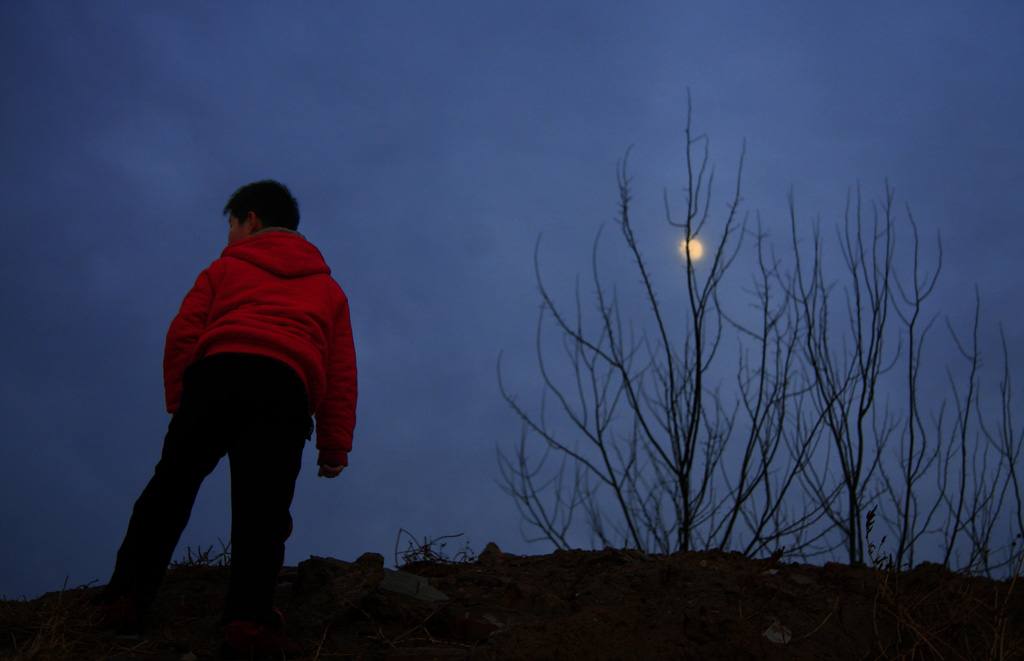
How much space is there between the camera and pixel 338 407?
94.4 inches

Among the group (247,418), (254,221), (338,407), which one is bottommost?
(247,418)

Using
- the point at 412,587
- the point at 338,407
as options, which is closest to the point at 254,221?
the point at 338,407

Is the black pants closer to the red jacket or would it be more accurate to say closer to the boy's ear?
the red jacket

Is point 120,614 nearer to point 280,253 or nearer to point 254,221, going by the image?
point 280,253

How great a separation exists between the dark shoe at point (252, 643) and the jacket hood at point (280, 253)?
1190mm

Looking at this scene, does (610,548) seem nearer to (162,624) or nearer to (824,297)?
(162,624)

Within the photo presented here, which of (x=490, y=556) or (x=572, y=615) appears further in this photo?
(x=490, y=556)

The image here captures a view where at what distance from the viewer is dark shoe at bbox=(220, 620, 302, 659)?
5.95 feet

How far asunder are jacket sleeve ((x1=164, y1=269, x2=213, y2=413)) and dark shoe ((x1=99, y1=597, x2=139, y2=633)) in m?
0.61

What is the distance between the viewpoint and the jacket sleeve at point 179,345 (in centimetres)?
226

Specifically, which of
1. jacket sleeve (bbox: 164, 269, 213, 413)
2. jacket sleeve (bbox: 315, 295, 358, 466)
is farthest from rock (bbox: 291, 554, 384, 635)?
jacket sleeve (bbox: 164, 269, 213, 413)

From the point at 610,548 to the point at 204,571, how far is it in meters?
1.69

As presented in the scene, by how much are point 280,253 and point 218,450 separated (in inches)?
29.6

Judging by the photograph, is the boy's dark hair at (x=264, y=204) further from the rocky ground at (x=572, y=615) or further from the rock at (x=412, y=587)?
the rock at (x=412, y=587)
